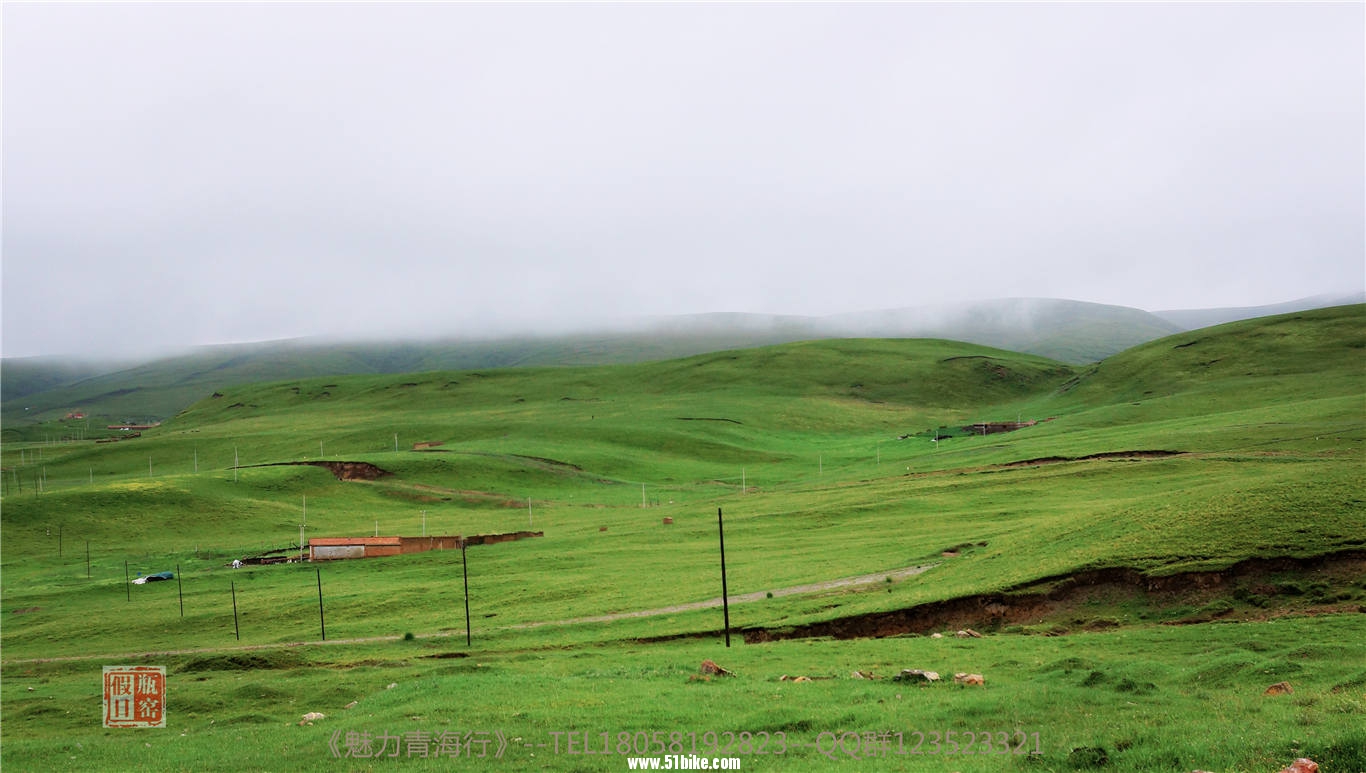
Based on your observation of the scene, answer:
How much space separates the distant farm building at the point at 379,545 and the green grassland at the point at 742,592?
2638 millimetres

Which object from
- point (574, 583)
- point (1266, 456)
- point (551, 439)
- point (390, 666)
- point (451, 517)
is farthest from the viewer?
point (551, 439)

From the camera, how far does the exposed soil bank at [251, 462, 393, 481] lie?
12725cm

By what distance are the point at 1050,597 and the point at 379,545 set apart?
2343 inches

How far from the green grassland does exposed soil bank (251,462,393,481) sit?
3.13 meters

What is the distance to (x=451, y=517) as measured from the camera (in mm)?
103000

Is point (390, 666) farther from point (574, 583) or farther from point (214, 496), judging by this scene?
point (214, 496)

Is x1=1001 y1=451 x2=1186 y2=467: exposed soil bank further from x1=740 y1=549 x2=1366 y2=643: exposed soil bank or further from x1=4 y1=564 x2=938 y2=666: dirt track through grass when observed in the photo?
x1=740 y1=549 x2=1366 y2=643: exposed soil bank

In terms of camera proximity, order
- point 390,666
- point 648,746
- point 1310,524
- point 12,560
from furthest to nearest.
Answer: point 12,560
point 390,666
point 1310,524
point 648,746

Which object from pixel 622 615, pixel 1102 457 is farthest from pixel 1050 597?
pixel 1102 457

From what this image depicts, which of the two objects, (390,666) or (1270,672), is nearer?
(1270,672)

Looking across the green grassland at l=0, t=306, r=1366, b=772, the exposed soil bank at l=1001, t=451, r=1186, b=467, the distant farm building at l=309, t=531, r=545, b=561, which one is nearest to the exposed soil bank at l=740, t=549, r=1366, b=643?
the green grassland at l=0, t=306, r=1366, b=772

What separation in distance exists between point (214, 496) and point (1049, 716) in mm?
110089

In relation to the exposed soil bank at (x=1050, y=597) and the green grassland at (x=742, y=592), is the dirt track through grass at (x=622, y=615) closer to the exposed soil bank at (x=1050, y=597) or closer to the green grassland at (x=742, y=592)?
the green grassland at (x=742, y=592)

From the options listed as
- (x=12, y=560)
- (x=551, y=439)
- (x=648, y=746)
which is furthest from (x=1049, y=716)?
(x=551, y=439)
